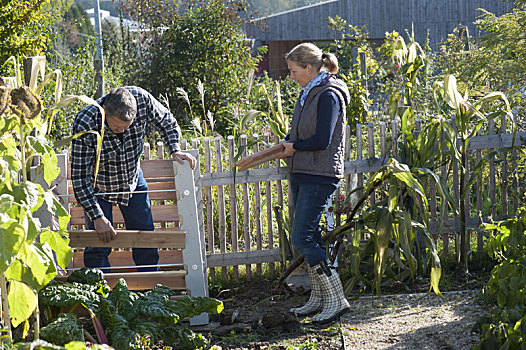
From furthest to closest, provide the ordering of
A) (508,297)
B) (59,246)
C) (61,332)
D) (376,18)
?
(376,18) < (61,332) < (508,297) < (59,246)

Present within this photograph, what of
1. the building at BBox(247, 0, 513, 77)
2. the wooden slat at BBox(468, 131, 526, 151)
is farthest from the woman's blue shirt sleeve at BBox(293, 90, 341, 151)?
the building at BBox(247, 0, 513, 77)

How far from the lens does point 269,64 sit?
22562 millimetres

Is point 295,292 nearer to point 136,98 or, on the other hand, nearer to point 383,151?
point 383,151

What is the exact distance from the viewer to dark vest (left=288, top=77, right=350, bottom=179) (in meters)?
4.22

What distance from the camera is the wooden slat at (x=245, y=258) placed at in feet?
16.8

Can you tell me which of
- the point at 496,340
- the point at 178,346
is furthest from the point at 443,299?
the point at 178,346

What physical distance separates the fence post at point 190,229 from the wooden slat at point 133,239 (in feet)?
0.22

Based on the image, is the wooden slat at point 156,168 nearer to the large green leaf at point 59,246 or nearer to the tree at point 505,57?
the large green leaf at point 59,246

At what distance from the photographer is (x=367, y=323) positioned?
423 centimetres

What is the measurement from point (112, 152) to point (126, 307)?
102 cm

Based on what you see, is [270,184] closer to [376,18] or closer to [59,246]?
[59,246]

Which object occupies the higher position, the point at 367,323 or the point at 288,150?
the point at 288,150

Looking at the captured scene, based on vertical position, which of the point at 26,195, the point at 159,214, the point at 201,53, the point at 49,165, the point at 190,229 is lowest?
the point at 190,229

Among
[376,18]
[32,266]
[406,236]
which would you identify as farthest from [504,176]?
[376,18]
